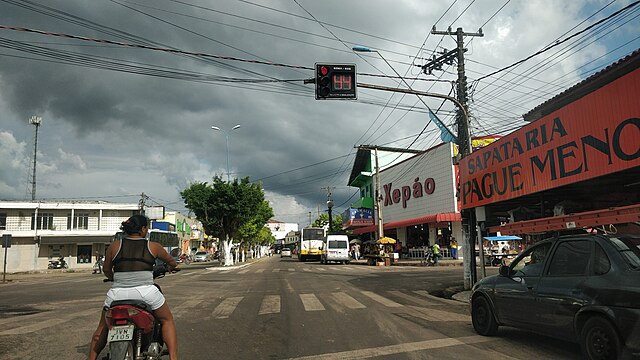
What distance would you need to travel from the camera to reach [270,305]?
11.1m

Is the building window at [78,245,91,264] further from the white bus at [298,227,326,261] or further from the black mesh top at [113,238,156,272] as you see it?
the black mesh top at [113,238,156,272]

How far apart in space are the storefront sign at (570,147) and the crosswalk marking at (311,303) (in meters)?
6.38

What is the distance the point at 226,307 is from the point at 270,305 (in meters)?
1.06

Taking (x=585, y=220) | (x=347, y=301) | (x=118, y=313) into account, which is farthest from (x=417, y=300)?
(x=118, y=313)

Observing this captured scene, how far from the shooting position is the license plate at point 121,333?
406cm

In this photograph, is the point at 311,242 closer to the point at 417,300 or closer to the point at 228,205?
the point at 228,205

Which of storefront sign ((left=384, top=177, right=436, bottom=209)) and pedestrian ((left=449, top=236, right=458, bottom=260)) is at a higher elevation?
storefront sign ((left=384, top=177, right=436, bottom=209))

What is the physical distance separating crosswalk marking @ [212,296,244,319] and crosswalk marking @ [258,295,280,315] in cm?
70

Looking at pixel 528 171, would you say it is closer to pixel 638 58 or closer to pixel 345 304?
pixel 638 58

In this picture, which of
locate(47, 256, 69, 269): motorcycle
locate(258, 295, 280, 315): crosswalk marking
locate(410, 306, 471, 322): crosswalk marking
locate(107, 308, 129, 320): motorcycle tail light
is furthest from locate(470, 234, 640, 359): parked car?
locate(47, 256, 69, 269): motorcycle

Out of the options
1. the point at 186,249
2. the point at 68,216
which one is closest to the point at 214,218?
the point at 68,216

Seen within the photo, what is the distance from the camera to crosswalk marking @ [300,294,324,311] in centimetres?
1052

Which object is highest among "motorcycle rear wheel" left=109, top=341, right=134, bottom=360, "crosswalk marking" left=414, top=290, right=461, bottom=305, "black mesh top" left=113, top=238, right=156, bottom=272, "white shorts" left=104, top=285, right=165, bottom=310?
"black mesh top" left=113, top=238, right=156, bottom=272

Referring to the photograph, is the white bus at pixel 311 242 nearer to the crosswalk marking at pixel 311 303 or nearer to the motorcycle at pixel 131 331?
the crosswalk marking at pixel 311 303
